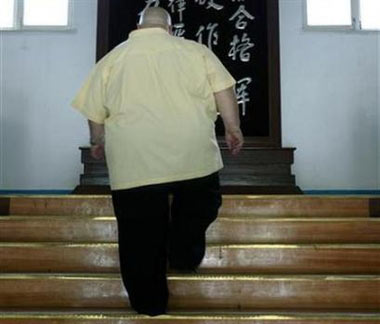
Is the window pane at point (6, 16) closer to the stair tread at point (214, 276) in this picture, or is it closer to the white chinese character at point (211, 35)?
the white chinese character at point (211, 35)

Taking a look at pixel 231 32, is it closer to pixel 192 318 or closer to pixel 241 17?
pixel 241 17

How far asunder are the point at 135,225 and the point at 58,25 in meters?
3.33

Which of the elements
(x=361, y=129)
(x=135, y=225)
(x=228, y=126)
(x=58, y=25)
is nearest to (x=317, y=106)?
(x=361, y=129)

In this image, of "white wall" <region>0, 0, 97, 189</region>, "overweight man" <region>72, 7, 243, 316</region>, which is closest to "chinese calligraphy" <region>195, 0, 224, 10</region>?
"white wall" <region>0, 0, 97, 189</region>

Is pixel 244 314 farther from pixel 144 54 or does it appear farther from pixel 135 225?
pixel 144 54

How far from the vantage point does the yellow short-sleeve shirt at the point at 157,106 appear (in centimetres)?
172

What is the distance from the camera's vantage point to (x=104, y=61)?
1813mm

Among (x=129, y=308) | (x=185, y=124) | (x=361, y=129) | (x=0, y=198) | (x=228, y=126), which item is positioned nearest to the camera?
(x=185, y=124)

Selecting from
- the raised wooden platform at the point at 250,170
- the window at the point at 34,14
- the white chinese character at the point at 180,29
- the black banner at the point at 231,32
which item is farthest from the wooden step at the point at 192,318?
the window at the point at 34,14

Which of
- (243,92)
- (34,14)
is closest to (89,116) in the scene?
(243,92)

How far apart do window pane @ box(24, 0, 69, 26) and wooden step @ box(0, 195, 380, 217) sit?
7.84ft

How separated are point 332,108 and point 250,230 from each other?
7.57 ft

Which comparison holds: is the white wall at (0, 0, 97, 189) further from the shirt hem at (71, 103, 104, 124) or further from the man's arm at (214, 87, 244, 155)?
the man's arm at (214, 87, 244, 155)

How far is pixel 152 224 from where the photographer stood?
174 cm
